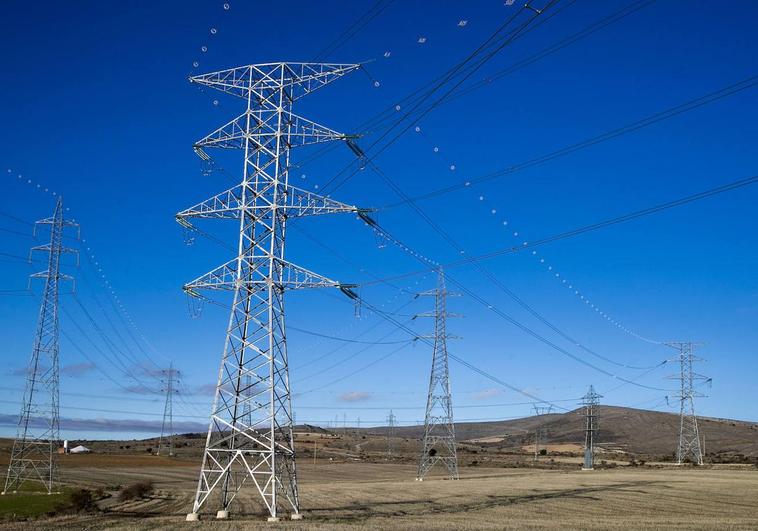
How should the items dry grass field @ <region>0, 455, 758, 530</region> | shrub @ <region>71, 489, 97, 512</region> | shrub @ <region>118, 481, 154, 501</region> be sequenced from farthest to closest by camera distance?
shrub @ <region>118, 481, 154, 501</region>
shrub @ <region>71, 489, 97, 512</region>
dry grass field @ <region>0, 455, 758, 530</region>

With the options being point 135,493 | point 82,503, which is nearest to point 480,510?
point 82,503

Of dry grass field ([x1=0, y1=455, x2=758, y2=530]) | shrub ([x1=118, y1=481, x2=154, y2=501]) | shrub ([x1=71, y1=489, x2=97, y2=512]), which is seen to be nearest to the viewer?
dry grass field ([x1=0, y1=455, x2=758, y2=530])

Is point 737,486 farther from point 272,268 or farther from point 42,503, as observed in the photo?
point 42,503

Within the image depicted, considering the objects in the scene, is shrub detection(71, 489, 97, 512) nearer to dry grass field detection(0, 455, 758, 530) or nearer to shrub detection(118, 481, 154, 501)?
dry grass field detection(0, 455, 758, 530)

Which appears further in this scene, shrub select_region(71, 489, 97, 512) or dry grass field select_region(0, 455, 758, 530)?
Result: shrub select_region(71, 489, 97, 512)

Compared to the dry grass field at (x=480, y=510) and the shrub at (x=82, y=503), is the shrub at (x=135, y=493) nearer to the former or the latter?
the dry grass field at (x=480, y=510)

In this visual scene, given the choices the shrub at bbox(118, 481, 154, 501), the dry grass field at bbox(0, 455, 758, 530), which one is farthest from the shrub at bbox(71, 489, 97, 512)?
the shrub at bbox(118, 481, 154, 501)

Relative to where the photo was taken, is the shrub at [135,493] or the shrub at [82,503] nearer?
the shrub at [82,503]

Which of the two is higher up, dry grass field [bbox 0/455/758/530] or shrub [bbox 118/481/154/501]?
dry grass field [bbox 0/455/758/530]

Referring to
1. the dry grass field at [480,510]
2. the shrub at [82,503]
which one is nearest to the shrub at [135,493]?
the dry grass field at [480,510]

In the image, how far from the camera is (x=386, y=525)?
3278cm

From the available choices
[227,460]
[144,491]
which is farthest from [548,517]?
[144,491]

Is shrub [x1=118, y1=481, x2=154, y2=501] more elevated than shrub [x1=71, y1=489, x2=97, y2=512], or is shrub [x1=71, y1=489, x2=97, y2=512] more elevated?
shrub [x1=71, y1=489, x2=97, y2=512]

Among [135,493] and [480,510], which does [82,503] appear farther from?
[480,510]
